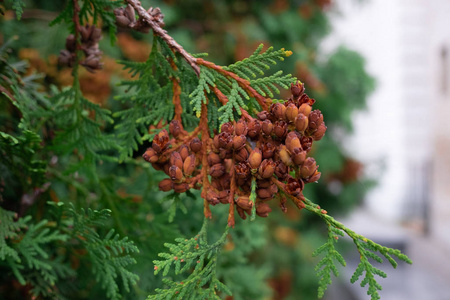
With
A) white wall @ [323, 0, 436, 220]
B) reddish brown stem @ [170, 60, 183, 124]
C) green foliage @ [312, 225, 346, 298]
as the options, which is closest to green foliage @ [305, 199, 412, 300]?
green foliage @ [312, 225, 346, 298]

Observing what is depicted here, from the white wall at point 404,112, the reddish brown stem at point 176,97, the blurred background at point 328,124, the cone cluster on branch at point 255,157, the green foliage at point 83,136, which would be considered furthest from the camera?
the white wall at point 404,112

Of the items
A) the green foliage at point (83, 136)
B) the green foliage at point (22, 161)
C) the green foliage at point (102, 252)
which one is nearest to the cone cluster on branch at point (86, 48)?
the green foliage at point (83, 136)

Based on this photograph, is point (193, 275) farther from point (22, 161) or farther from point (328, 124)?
point (328, 124)

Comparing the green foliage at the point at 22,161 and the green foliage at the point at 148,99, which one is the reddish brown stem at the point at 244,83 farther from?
the green foliage at the point at 22,161

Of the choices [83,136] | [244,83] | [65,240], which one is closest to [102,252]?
[65,240]

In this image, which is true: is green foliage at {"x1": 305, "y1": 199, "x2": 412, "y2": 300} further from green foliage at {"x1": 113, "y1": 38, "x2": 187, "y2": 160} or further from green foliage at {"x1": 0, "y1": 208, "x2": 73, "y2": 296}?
green foliage at {"x1": 0, "y1": 208, "x2": 73, "y2": 296}

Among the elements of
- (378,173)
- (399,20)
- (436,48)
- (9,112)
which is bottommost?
(9,112)

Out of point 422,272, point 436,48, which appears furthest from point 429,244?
point 436,48

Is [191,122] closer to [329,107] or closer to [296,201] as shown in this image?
[296,201]
